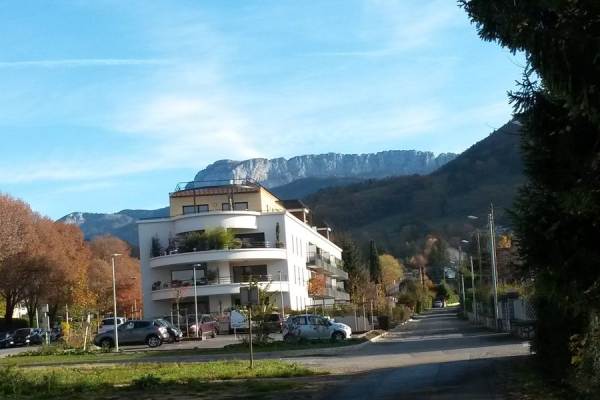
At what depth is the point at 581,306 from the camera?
1005 centimetres

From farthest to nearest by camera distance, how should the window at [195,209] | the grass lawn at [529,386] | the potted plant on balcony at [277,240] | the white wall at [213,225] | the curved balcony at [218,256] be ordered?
the window at [195,209]
the potted plant on balcony at [277,240]
the white wall at [213,225]
the curved balcony at [218,256]
the grass lawn at [529,386]

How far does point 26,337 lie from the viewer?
66.9m

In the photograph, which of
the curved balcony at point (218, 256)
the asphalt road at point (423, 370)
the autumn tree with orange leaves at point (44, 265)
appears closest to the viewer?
the asphalt road at point (423, 370)

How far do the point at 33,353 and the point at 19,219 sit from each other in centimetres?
2744

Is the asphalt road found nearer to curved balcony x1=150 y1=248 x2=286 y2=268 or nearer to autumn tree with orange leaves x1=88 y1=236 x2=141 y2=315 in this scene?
curved balcony x1=150 y1=248 x2=286 y2=268

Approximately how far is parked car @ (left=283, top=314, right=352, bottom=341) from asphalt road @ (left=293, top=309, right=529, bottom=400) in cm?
656

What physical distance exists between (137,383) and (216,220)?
192ft

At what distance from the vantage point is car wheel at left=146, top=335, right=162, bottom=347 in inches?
1966

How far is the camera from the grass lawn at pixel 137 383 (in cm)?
1859

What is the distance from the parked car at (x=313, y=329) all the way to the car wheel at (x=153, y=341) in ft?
31.6

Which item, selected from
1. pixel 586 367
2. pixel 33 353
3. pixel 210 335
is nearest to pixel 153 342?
pixel 33 353

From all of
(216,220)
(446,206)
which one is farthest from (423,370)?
(446,206)

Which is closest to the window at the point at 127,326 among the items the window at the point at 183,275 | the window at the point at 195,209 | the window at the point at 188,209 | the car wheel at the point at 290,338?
the car wheel at the point at 290,338

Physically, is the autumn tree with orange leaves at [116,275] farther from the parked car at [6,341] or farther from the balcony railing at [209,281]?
the parked car at [6,341]
